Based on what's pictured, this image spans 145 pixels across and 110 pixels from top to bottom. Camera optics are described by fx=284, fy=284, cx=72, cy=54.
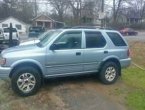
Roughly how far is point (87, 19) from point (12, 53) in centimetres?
5967

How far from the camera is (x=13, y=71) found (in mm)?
7176

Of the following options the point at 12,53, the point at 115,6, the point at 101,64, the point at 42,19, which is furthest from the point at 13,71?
the point at 115,6

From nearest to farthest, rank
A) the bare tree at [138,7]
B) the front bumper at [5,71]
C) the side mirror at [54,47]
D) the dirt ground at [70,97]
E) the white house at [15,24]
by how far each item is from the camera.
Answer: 1. the dirt ground at [70,97]
2. the front bumper at [5,71]
3. the side mirror at [54,47]
4. the white house at [15,24]
5. the bare tree at [138,7]

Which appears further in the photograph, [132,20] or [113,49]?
[132,20]

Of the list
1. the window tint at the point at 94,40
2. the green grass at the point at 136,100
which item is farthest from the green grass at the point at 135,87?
→ the window tint at the point at 94,40

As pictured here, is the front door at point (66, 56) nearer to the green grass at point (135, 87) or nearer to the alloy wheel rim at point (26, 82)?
the alloy wheel rim at point (26, 82)

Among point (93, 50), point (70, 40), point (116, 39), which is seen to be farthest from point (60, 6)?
point (70, 40)

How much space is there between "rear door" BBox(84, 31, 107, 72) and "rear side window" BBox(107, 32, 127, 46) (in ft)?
1.13

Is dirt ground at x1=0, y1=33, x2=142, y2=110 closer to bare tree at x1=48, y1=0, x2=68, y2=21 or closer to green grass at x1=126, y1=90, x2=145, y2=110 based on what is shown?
green grass at x1=126, y1=90, x2=145, y2=110

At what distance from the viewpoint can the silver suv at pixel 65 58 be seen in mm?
7207

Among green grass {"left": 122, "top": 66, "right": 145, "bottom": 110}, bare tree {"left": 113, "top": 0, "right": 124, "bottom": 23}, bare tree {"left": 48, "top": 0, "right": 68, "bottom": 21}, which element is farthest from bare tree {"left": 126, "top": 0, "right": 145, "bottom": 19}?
green grass {"left": 122, "top": 66, "right": 145, "bottom": 110}

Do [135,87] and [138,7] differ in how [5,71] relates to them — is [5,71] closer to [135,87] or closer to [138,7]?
[135,87]

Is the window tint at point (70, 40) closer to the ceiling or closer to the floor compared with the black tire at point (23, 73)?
closer to the ceiling

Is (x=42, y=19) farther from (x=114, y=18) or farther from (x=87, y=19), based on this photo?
(x=114, y=18)
